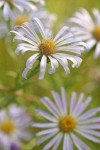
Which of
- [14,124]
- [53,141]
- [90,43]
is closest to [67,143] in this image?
[53,141]

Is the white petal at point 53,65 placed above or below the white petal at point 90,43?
below

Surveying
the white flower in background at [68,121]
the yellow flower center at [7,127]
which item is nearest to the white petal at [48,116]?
the white flower in background at [68,121]

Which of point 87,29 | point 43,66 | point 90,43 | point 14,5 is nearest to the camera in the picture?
point 43,66

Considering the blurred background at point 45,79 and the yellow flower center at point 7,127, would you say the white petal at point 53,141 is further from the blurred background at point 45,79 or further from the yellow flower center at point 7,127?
the yellow flower center at point 7,127

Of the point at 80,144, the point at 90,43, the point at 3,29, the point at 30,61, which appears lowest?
the point at 80,144

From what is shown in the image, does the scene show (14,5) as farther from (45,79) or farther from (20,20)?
(45,79)

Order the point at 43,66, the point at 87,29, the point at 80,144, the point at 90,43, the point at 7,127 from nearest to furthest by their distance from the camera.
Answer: the point at 43,66
the point at 80,144
the point at 90,43
the point at 87,29
the point at 7,127

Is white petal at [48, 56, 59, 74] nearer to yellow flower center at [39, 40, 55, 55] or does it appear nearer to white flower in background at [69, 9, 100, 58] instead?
yellow flower center at [39, 40, 55, 55]

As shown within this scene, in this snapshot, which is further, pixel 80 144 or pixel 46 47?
pixel 80 144

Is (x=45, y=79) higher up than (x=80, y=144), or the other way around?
(x=45, y=79)
